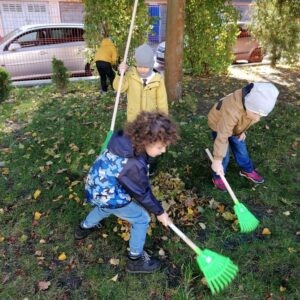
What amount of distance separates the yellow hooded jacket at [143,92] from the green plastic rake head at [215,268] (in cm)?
152

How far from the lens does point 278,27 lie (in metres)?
8.17

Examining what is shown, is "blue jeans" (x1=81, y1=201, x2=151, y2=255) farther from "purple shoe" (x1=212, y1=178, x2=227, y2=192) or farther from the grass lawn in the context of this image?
"purple shoe" (x1=212, y1=178, x2=227, y2=192)

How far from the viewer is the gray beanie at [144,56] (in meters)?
3.06

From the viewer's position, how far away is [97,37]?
23.0ft

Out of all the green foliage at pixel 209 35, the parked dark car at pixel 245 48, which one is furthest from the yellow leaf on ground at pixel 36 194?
the parked dark car at pixel 245 48

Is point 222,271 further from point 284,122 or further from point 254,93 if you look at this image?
point 284,122

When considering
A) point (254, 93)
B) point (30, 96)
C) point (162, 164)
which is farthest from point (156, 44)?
point (254, 93)

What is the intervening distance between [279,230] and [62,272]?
1.84 metres

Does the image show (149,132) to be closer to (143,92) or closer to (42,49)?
(143,92)

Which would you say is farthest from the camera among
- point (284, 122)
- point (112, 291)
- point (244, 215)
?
point (284, 122)

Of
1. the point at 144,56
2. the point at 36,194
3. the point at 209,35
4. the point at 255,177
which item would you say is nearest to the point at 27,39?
the point at 209,35

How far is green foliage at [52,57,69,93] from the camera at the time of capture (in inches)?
255

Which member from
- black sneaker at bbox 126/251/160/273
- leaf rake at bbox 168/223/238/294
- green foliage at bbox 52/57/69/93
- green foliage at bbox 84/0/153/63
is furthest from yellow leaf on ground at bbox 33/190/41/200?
green foliage at bbox 84/0/153/63

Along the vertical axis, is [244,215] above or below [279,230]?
above
